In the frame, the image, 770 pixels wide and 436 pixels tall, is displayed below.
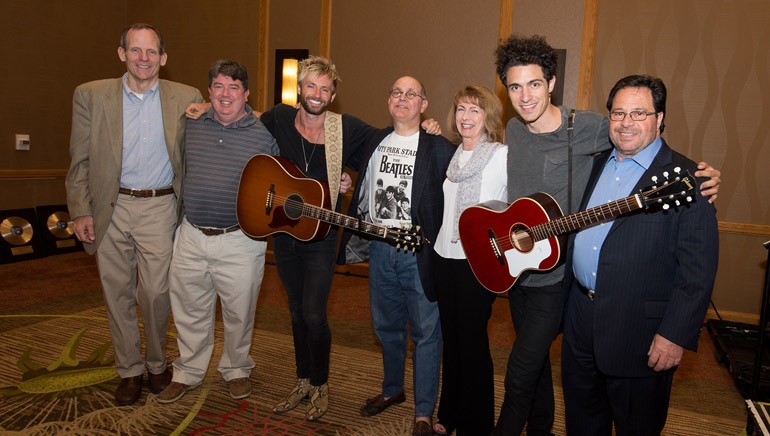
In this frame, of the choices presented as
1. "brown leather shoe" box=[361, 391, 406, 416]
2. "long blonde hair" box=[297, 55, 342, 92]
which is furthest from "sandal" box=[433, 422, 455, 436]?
"long blonde hair" box=[297, 55, 342, 92]

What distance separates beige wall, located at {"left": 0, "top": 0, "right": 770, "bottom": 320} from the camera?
527cm

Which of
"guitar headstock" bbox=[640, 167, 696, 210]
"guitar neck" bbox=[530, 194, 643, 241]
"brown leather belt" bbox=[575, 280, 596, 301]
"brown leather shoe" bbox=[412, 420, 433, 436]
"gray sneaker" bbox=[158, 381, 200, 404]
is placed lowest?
"gray sneaker" bbox=[158, 381, 200, 404]

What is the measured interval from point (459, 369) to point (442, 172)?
93 cm

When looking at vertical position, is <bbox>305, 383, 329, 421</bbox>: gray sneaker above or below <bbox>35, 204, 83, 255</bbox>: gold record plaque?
below

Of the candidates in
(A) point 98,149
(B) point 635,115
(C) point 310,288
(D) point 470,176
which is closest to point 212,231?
(C) point 310,288

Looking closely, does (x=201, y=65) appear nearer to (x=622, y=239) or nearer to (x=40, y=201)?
(x=40, y=201)

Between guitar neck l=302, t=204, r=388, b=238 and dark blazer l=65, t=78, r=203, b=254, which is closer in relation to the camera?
guitar neck l=302, t=204, r=388, b=238

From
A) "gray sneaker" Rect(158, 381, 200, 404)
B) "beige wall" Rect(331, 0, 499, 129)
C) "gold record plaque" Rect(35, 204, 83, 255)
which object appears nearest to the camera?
"gray sneaker" Rect(158, 381, 200, 404)

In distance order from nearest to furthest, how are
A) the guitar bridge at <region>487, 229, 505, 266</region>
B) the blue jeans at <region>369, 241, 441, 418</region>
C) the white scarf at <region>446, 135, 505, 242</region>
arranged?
the guitar bridge at <region>487, 229, 505, 266</region>, the white scarf at <region>446, 135, 505, 242</region>, the blue jeans at <region>369, 241, 441, 418</region>

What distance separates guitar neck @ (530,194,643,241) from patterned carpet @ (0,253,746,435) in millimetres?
1349

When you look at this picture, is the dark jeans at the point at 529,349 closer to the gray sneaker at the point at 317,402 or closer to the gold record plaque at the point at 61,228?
the gray sneaker at the point at 317,402

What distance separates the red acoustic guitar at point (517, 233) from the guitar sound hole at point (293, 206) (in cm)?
85

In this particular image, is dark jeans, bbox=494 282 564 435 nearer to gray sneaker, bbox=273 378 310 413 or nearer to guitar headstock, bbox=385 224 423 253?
guitar headstock, bbox=385 224 423 253

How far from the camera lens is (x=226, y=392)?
3303 millimetres
